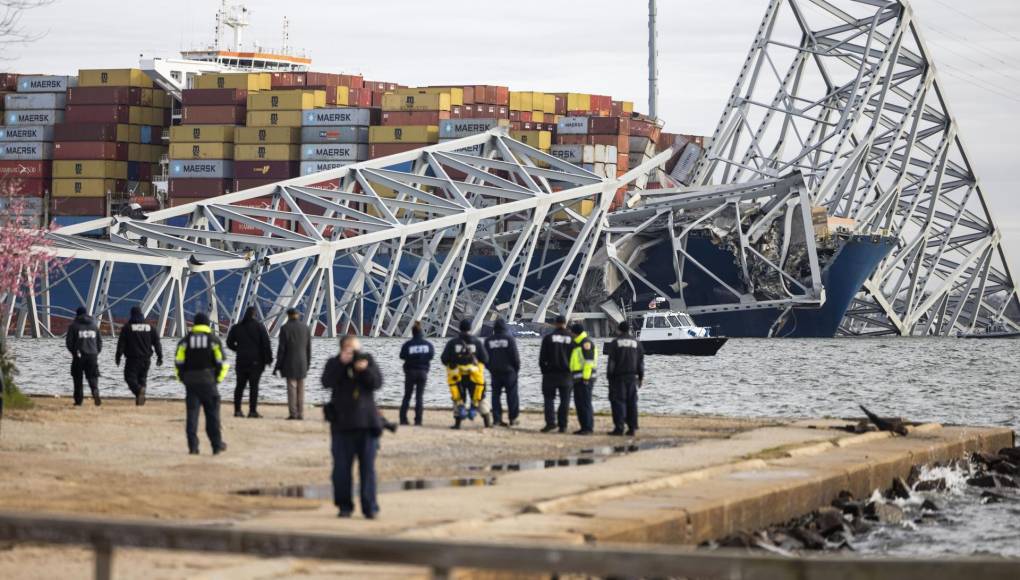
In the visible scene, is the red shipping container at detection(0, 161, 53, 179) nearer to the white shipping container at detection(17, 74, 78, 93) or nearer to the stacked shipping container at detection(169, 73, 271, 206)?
the white shipping container at detection(17, 74, 78, 93)

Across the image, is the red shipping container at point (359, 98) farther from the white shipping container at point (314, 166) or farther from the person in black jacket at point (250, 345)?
the person in black jacket at point (250, 345)

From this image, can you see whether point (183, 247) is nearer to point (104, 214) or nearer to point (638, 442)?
point (104, 214)

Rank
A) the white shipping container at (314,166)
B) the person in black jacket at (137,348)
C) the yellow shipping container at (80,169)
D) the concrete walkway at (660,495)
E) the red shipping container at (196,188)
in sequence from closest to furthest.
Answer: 1. the concrete walkway at (660,495)
2. the person in black jacket at (137,348)
3. the white shipping container at (314,166)
4. the red shipping container at (196,188)
5. the yellow shipping container at (80,169)

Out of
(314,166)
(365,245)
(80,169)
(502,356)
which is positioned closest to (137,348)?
(502,356)

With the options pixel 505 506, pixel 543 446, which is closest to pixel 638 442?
pixel 543 446

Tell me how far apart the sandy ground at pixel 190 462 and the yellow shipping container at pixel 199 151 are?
69047 mm

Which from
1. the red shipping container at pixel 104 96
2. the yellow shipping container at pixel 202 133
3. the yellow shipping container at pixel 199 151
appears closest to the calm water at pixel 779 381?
the yellow shipping container at pixel 199 151

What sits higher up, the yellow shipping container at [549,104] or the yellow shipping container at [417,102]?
the yellow shipping container at [549,104]

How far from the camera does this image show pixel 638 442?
20.5 meters

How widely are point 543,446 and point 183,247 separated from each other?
153ft

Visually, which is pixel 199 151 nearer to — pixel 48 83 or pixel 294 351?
pixel 48 83

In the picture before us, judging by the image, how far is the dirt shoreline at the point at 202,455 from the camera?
1303cm

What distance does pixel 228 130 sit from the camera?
310 ft

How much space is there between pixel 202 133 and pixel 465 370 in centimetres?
7575
